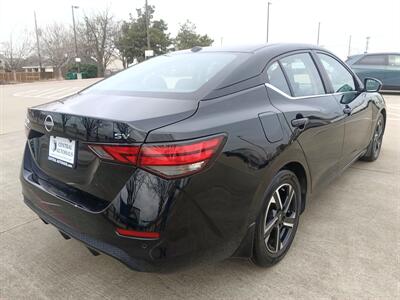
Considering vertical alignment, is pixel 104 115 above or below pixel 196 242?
above

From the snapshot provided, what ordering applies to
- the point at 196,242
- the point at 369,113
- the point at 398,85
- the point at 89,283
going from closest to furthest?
the point at 196,242 → the point at 89,283 → the point at 369,113 → the point at 398,85

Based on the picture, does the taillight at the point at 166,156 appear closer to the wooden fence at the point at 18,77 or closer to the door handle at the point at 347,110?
the door handle at the point at 347,110

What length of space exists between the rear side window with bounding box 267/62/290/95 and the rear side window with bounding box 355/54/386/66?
12184 millimetres

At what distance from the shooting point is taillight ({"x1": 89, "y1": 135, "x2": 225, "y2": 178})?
67.0 inches

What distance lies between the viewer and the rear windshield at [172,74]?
2335mm

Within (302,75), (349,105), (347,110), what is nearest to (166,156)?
(302,75)

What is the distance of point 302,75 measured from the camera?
287 cm

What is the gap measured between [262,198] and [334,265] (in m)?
0.82

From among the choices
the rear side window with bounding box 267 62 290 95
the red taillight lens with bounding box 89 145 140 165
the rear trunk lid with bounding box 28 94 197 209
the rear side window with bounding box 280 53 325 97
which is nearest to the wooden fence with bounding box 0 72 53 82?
the rear trunk lid with bounding box 28 94 197 209

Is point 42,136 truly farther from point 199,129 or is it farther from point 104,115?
point 199,129

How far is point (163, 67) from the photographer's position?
2.83 m

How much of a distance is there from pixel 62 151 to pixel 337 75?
268 centimetres

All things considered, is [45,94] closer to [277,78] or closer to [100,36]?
[277,78]

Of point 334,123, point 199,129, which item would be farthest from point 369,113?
point 199,129
